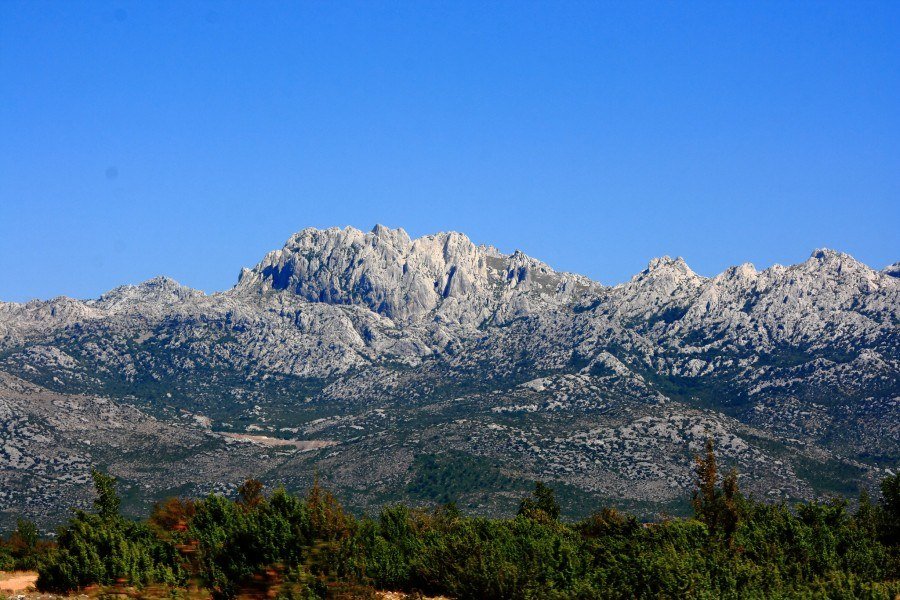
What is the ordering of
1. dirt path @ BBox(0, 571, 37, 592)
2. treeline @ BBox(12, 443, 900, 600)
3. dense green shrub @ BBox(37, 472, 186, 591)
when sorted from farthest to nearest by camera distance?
1. dirt path @ BBox(0, 571, 37, 592)
2. dense green shrub @ BBox(37, 472, 186, 591)
3. treeline @ BBox(12, 443, 900, 600)

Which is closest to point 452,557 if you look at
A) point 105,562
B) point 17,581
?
point 105,562

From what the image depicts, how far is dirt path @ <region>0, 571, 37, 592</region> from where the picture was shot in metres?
44.7

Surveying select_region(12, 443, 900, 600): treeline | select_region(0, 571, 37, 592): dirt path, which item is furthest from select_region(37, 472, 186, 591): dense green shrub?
select_region(0, 571, 37, 592): dirt path

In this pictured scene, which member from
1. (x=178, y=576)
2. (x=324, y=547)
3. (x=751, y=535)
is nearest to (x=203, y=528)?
(x=178, y=576)

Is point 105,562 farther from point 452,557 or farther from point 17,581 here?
point 452,557

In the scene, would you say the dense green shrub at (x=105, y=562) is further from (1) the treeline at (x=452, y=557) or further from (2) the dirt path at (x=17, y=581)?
(2) the dirt path at (x=17, y=581)

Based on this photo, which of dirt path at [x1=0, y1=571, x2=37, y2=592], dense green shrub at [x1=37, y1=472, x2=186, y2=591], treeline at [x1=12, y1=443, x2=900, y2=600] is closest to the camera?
treeline at [x1=12, y1=443, x2=900, y2=600]

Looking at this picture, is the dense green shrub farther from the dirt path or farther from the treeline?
the dirt path

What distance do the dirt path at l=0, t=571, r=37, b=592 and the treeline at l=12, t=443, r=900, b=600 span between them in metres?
1.82

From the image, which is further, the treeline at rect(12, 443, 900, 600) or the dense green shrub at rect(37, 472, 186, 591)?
the dense green shrub at rect(37, 472, 186, 591)

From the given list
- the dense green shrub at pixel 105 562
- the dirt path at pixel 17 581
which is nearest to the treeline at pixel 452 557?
the dense green shrub at pixel 105 562

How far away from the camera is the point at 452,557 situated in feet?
133

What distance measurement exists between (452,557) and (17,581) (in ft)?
79.6

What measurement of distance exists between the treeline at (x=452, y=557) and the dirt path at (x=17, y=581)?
1.82m
